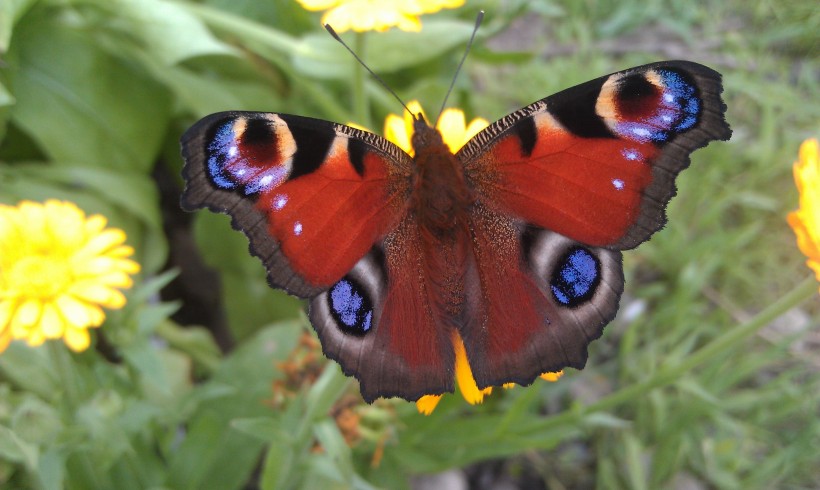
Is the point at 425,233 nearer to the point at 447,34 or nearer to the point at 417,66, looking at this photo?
the point at 447,34

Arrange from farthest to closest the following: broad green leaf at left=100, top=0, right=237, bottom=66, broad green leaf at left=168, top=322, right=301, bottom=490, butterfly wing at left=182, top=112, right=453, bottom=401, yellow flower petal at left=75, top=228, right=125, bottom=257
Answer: broad green leaf at left=100, top=0, right=237, bottom=66
broad green leaf at left=168, top=322, right=301, bottom=490
yellow flower petal at left=75, top=228, right=125, bottom=257
butterfly wing at left=182, top=112, right=453, bottom=401

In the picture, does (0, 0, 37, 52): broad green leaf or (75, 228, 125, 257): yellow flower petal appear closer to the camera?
(75, 228, 125, 257): yellow flower petal

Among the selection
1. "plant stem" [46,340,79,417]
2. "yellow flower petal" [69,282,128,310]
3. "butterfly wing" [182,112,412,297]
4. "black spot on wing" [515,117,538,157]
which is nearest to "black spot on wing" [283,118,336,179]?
"butterfly wing" [182,112,412,297]

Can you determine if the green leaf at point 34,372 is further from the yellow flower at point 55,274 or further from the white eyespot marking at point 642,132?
the white eyespot marking at point 642,132

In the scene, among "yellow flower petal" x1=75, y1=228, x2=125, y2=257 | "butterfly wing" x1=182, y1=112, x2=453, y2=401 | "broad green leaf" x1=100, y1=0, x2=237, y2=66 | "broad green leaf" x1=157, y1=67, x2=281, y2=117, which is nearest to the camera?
"butterfly wing" x1=182, y1=112, x2=453, y2=401

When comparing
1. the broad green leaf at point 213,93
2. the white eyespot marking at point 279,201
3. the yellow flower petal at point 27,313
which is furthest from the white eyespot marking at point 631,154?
the broad green leaf at point 213,93

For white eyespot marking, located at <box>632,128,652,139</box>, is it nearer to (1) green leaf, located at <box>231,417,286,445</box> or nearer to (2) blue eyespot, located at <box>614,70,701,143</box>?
(2) blue eyespot, located at <box>614,70,701,143</box>

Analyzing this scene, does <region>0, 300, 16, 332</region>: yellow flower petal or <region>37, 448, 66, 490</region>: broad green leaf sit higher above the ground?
<region>0, 300, 16, 332</region>: yellow flower petal
